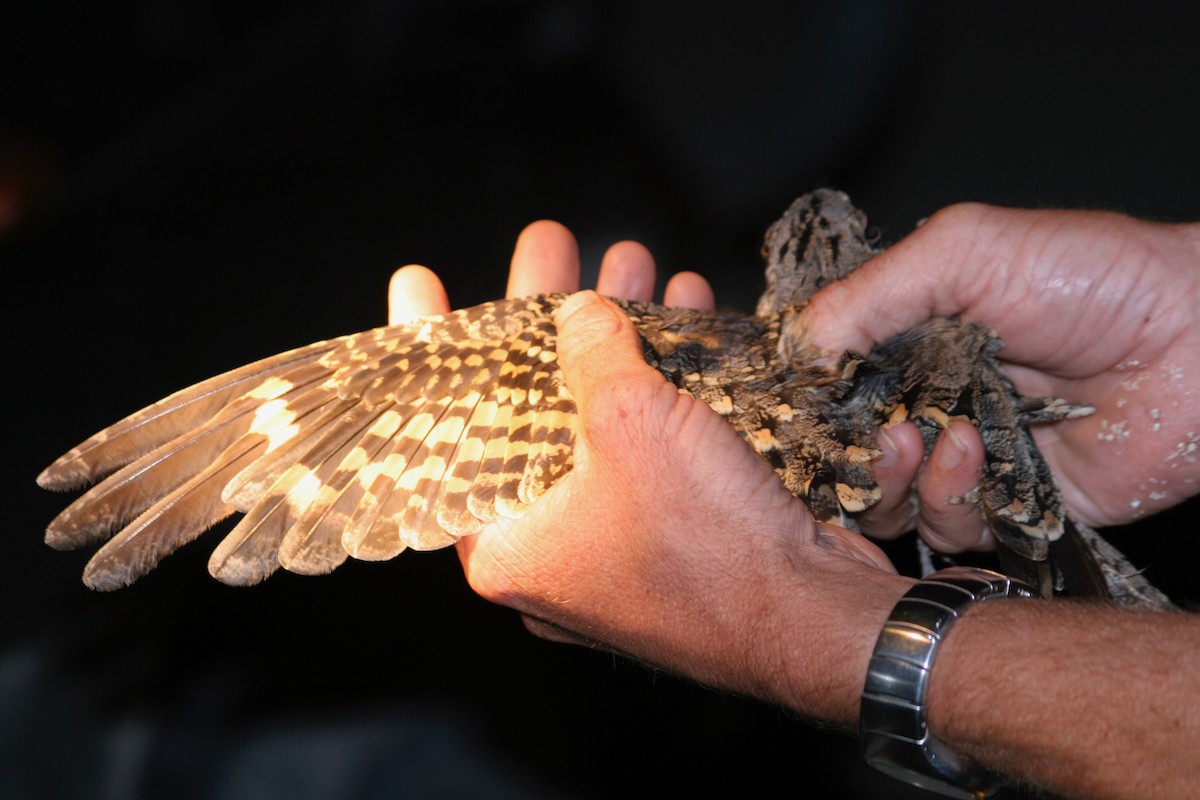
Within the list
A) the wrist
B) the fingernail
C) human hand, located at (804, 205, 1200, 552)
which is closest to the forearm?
the wrist

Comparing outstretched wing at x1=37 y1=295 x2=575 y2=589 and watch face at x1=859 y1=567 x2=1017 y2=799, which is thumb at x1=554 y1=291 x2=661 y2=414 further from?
watch face at x1=859 y1=567 x2=1017 y2=799

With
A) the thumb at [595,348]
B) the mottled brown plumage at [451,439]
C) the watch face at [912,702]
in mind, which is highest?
the thumb at [595,348]

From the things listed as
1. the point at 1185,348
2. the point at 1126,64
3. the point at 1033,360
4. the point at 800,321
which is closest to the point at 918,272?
the point at 800,321

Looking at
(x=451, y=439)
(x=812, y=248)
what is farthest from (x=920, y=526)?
(x=451, y=439)

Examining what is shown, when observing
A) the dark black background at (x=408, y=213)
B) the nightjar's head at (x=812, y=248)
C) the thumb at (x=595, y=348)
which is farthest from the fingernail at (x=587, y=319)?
the dark black background at (x=408, y=213)

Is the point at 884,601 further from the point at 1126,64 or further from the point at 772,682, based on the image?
the point at 1126,64

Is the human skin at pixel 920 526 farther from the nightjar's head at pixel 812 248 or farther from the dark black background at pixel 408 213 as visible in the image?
the dark black background at pixel 408 213

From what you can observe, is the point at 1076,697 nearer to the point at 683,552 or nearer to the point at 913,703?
the point at 913,703
